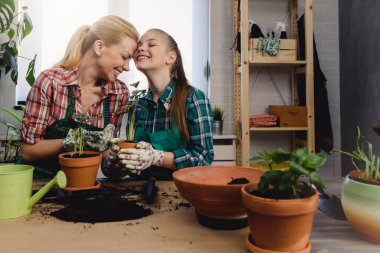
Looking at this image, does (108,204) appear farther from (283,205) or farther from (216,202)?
(283,205)

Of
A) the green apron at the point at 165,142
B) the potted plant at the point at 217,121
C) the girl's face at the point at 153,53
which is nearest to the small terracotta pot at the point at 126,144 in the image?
the green apron at the point at 165,142

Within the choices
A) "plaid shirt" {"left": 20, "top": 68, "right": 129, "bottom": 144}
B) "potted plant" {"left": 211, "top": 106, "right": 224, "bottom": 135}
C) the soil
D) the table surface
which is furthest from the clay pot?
"potted plant" {"left": 211, "top": 106, "right": 224, "bottom": 135}

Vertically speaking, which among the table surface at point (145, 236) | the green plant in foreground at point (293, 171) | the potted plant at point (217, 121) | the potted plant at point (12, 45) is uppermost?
the potted plant at point (12, 45)

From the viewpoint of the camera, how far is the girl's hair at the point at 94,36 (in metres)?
1.59

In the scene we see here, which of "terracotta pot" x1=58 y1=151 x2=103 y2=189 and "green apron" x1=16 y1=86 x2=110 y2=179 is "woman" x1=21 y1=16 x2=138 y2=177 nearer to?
"green apron" x1=16 y1=86 x2=110 y2=179

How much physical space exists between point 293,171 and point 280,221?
0.31 ft

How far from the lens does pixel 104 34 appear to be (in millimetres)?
1590

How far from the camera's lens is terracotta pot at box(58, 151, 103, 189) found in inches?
39.0

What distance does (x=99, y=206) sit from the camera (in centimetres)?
90

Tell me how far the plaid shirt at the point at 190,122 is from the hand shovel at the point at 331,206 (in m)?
0.62

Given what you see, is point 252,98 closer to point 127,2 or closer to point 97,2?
point 127,2

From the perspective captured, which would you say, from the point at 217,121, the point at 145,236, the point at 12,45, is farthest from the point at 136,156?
the point at 12,45

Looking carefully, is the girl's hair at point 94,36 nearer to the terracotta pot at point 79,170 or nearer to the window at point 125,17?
the terracotta pot at point 79,170

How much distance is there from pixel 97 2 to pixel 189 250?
299 cm
